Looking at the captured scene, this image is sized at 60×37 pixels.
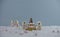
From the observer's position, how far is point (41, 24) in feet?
5.25

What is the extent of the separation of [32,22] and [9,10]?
40 cm

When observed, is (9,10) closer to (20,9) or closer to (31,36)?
(20,9)

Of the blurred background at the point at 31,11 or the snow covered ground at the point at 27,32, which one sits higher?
the blurred background at the point at 31,11

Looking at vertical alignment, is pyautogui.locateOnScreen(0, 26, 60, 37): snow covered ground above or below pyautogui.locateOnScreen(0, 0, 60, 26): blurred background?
below

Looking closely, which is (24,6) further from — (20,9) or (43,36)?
(43,36)

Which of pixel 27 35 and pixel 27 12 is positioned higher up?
pixel 27 12

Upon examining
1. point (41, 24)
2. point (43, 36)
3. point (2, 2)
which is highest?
point (2, 2)

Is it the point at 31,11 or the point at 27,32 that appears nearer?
the point at 27,32

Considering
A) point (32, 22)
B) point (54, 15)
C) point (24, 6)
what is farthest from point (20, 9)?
point (54, 15)

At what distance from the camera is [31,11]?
1640 mm

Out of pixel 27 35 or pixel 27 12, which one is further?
pixel 27 12

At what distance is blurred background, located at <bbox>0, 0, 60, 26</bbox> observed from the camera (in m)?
1.62

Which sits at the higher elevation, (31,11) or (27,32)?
(31,11)

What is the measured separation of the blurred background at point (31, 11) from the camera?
162 cm
